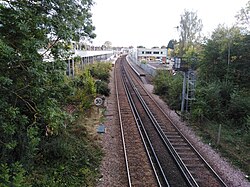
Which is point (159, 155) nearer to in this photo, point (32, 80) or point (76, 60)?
point (76, 60)

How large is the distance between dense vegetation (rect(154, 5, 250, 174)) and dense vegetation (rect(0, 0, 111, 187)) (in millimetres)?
7260

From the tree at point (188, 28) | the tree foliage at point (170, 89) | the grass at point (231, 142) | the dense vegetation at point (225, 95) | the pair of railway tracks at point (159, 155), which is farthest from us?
the tree at point (188, 28)

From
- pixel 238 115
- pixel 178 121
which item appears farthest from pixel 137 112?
pixel 238 115

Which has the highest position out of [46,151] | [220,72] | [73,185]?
[220,72]

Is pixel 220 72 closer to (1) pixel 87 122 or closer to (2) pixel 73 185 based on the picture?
(1) pixel 87 122

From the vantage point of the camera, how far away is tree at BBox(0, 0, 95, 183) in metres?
4.79

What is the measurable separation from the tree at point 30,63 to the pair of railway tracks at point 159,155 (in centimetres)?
403

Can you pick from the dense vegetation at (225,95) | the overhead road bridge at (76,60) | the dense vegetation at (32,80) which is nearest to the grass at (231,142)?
the dense vegetation at (225,95)

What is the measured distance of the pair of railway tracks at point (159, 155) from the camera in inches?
321

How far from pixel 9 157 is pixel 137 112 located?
1098 cm

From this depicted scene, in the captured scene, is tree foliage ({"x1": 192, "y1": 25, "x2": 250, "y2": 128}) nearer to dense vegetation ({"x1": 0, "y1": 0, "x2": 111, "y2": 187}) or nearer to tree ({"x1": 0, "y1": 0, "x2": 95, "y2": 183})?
dense vegetation ({"x1": 0, "y1": 0, "x2": 111, "y2": 187})

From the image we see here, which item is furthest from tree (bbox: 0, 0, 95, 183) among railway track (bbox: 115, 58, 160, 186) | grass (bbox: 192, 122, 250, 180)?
grass (bbox: 192, 122, 250, 180)

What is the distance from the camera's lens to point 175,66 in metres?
16.1

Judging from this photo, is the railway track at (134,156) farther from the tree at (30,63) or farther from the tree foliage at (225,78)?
the tree foliage at (225,78)
